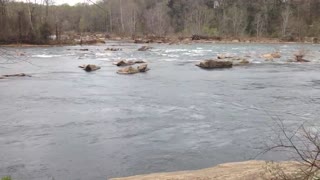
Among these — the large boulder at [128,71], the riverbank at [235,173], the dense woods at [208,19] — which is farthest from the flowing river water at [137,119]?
the dense woods at [208,19]

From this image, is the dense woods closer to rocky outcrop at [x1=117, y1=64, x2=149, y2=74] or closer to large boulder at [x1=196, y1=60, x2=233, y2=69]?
large boulder at [x1=196, y1=60, x2=233, y2=69]

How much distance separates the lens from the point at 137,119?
12.1 meters

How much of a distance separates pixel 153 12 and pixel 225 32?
18.6 metres

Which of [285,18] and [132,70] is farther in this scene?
[285,18]

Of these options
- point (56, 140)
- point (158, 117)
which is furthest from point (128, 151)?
A: point (158, 117)

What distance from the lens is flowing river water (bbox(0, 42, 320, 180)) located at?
27.1ft

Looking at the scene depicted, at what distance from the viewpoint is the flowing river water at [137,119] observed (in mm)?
8258

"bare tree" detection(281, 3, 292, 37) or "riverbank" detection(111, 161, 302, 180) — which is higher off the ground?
"bare tree" detection(281, 3, 292, 37)

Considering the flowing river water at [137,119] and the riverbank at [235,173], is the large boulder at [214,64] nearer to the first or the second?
the flowing river water at [137,119]

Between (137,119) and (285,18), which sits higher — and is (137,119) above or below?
below

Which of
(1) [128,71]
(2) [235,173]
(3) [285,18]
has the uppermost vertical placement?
(3) [285,18]

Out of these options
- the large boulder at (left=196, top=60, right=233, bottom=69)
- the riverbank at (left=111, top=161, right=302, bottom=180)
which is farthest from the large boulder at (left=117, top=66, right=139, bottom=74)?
the riverbank at (left=111, top=161, right=302, bottom=180)

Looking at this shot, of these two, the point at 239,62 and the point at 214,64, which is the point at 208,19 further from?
the point at 214,64

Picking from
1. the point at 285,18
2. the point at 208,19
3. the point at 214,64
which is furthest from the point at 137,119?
the point at 208,19
